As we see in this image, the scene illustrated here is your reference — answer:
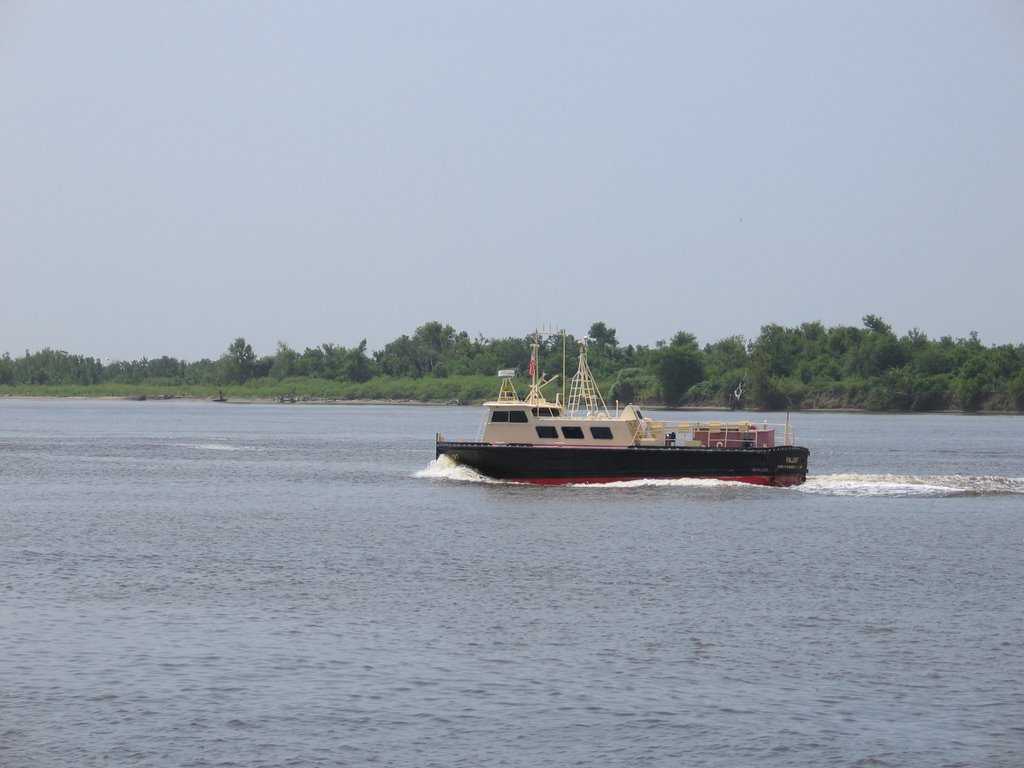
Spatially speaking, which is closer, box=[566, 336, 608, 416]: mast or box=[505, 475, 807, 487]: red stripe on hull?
box=[505, 475, 807, 487]: red stripe on hull

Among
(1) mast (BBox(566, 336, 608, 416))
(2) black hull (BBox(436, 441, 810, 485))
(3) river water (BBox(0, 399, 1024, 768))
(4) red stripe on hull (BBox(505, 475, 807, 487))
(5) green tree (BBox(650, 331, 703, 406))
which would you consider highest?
(5) green tree (BBox(650, 331, 703, 406))

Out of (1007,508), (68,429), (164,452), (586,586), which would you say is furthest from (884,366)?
(586,586)

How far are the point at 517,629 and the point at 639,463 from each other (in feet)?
87.0

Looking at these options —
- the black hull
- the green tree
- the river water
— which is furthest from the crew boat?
the green tree

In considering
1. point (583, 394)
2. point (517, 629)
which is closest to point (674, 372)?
point (583, 394)

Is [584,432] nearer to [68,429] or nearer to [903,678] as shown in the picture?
[903,678]

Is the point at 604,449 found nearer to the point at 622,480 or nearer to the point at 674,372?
the point at 622,480

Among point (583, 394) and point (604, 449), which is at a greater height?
point (583, 394)

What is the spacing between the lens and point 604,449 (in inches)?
1977

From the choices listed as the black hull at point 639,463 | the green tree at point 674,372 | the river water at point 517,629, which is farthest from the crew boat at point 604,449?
the green tree at point 674,372

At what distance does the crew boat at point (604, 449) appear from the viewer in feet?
165

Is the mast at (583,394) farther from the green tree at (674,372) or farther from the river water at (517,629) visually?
the green tree at (674,372)

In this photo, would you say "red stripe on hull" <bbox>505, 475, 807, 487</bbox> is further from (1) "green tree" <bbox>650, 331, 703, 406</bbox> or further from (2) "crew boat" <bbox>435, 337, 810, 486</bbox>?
(1) "green tree" <bbox>650, 331, 703, 406</bbox>

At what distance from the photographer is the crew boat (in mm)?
50344
